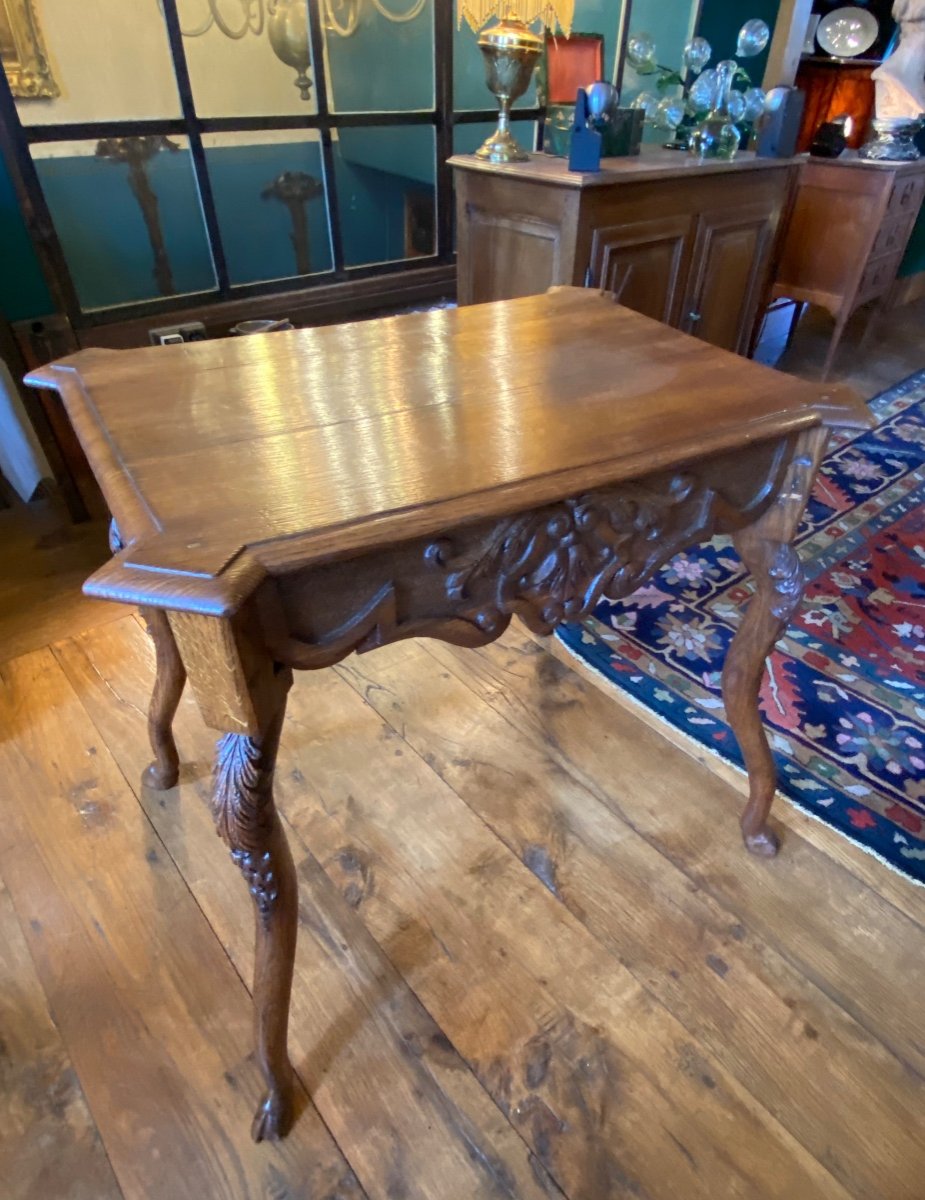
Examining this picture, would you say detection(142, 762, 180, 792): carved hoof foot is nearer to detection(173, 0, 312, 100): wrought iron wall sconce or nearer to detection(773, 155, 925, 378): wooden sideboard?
detection(173, 0, 312, 100): wrought iron wall sconce

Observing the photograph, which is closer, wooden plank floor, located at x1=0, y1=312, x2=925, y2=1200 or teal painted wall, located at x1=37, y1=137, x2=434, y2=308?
wooden plank floor, located at x1=0, y1=312, x2=925, y2=1200

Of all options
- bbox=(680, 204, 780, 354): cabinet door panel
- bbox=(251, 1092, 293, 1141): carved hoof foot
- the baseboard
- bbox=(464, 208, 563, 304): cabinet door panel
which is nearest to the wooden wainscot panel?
bbox=(464, 208, 563, 304): cabinet door panel

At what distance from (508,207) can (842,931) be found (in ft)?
6.04

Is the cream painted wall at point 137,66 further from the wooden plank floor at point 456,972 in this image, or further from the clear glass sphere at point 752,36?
the clear glass sphere at point 752,36

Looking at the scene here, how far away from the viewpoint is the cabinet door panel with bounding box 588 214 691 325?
79.4 inches

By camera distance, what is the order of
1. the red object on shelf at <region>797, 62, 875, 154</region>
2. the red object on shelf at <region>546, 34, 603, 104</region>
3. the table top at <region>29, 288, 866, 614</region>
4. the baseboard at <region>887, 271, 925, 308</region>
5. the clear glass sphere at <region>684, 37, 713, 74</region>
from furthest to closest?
1. the baseboard at <region>887, 271, 925, 308</region>
2. the red object on shelf at <region>797, 62, 875, 154</region>
3. the clear glass sphere at <region>684, 37, 713, 74</region>
4. the red object on shelf at <region>546, 34, 603, 104</region>
5. the table top at <region>29, 288, 866, 614</region>

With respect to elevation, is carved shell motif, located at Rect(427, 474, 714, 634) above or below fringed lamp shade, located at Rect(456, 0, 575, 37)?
below

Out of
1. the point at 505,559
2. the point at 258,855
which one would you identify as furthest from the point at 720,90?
the point at 258,855

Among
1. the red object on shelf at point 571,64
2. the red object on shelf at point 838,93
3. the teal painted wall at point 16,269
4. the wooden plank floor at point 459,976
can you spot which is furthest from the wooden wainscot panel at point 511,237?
the red object on shelf at point 838,93

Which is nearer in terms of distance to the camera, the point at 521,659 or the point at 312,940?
the point at 312,940

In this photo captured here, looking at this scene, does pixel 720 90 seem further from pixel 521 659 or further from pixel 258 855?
pixel 258 855

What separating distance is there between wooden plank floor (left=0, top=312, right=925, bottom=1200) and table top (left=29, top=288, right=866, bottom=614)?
0.72 metres

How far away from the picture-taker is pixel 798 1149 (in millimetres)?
908

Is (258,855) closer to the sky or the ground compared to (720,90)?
closer to the ground
